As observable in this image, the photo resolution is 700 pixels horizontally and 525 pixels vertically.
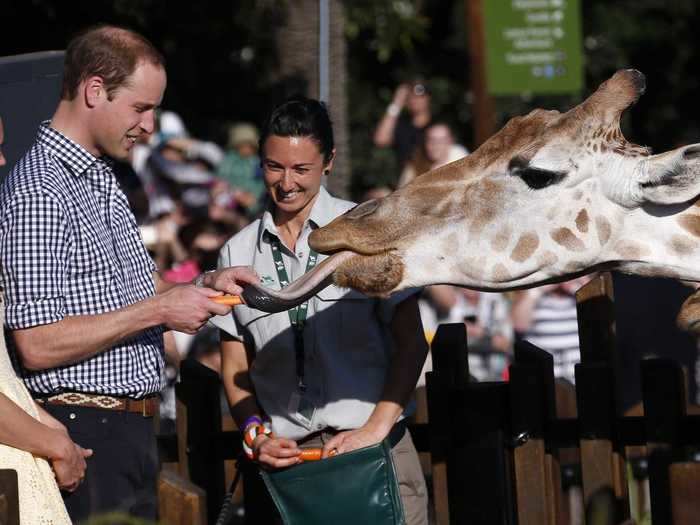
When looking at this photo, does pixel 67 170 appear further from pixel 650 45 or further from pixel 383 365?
pixel 650 45

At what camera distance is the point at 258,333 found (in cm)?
456

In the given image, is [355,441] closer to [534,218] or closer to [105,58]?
[534,218]

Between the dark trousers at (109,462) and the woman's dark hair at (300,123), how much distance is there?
1114 millimetres

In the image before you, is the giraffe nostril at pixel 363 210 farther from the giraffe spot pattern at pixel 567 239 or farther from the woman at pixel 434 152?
the woman at pixel 434 152

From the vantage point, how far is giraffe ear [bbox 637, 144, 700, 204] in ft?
13.6

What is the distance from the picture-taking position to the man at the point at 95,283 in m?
4.00

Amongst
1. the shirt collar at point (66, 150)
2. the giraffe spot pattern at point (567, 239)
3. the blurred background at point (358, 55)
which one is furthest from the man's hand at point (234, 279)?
the blurred background at point (358, 55)

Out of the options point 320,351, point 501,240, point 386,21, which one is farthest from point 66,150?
point 386,21

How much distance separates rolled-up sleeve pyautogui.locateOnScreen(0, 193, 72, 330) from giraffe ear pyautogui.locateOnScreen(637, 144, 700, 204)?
1.87m

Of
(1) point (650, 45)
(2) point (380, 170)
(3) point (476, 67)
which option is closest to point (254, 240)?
(3) point (476, 67)

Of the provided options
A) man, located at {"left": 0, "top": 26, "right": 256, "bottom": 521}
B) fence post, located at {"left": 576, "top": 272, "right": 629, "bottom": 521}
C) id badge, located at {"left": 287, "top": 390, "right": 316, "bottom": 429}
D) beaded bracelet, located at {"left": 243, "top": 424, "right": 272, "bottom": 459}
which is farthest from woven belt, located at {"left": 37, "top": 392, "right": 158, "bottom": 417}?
fence post, located at {"left": 576, "top": 272, "right": 629, "bottom": 521}

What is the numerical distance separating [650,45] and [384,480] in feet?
54.3

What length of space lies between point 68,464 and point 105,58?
1.32 m

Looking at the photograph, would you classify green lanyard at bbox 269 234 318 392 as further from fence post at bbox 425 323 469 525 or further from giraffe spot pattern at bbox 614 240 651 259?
giraffe spot pattern at bbox 614 240 651 259
